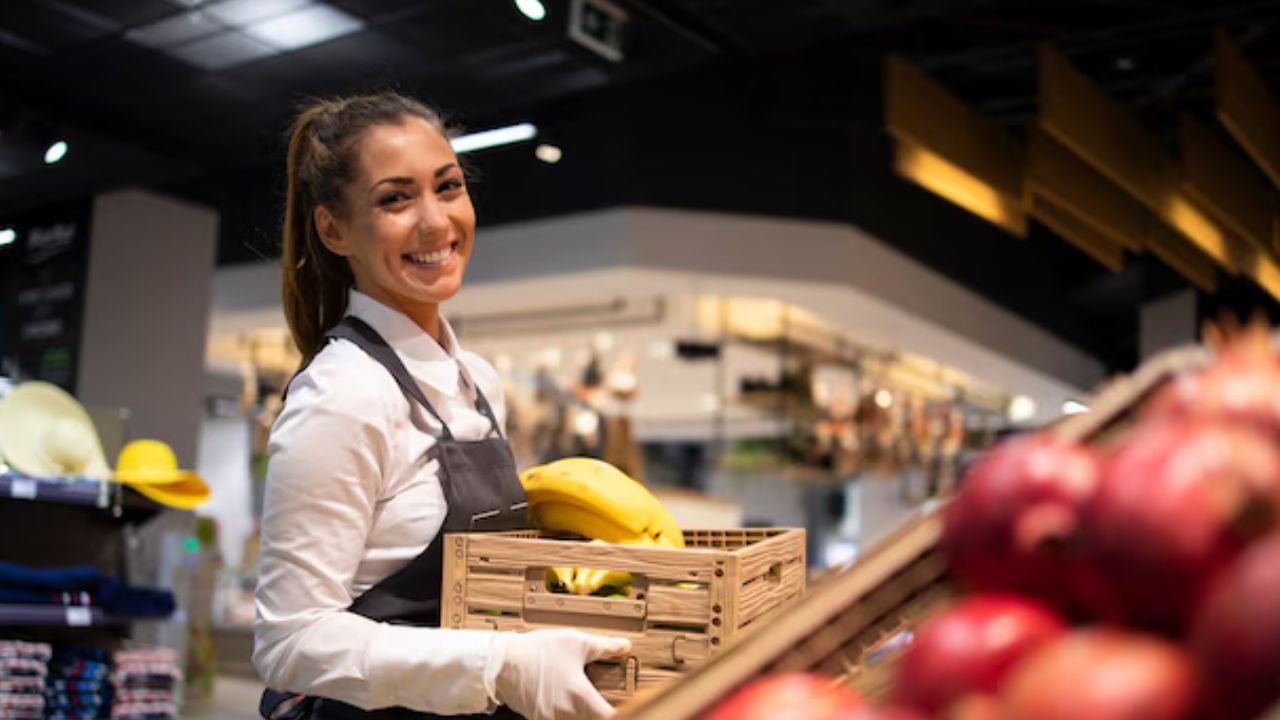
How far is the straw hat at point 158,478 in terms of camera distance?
501 centimetres

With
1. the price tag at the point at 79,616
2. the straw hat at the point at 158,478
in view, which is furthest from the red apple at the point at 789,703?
the straw hat at the point at 158,478

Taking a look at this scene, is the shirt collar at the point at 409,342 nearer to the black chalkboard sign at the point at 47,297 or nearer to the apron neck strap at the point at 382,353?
the apron neck strap at the point at 382,353

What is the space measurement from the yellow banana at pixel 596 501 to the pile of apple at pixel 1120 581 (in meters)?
1.15

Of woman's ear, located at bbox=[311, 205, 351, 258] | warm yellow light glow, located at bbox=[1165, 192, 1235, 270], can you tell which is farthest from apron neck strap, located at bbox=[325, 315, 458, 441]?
warm yellow light glow, located at bbox=[1165, 192, 1235, 270]

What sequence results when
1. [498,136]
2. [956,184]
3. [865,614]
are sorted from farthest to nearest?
[498,136]
[956,184]
[865,614]

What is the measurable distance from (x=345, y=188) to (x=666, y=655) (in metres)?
0.80

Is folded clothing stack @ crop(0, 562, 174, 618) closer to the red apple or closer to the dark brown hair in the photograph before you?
the dark brown hair

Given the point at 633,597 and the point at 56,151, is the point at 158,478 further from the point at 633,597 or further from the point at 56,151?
the point at 633,597

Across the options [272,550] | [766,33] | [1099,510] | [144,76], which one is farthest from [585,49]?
[1099,510]

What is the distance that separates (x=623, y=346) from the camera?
35.2 ft

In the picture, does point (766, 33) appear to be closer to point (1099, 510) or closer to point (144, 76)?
point (144, 76)

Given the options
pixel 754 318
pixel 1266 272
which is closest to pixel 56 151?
pixel 754 318

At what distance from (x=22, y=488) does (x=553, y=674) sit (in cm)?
376

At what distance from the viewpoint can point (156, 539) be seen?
6.27m
